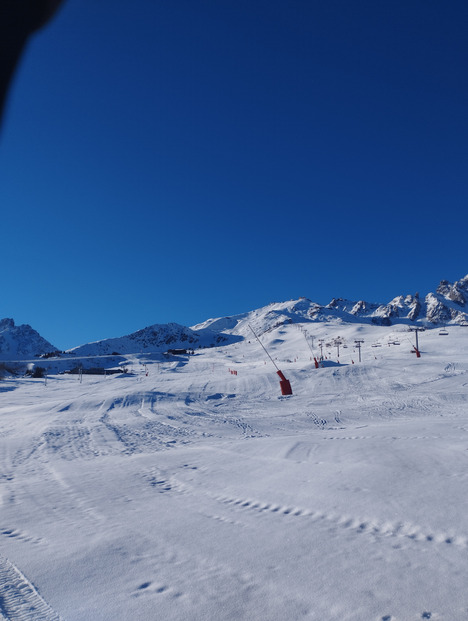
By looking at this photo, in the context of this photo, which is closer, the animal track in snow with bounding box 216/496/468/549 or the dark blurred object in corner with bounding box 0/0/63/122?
the animal track in snow with bounding box 216/496/468/549

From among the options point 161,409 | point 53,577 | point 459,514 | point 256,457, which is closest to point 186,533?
A: point 53,577

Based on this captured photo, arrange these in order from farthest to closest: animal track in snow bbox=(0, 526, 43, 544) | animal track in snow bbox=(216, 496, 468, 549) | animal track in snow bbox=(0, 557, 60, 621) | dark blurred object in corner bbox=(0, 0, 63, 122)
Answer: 1. dark blurred object in corner bbox=(0, 0, 63, 122)
2. animal track in snow bbox=(0, 526, 43, 544)
3. animal track in snow bbox=(216, 496, 468, 549)
4. animal track in snow bbox=(0, 557, 60, 621)

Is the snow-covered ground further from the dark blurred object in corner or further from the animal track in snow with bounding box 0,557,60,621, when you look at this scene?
the dark blurred object in corner

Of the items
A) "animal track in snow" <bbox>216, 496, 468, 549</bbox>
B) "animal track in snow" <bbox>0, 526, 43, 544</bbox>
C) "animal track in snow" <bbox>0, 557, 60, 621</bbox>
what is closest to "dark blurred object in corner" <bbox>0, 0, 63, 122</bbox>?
"animal track in snow" <bbox>0, 526, 43, 544</bbox>

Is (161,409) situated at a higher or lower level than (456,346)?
lower

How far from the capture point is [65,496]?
514 centimetres

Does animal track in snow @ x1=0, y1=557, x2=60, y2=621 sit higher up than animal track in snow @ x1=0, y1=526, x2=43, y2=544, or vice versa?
animal track in snow @ x1=0, y1=557, x2=60, y2=621

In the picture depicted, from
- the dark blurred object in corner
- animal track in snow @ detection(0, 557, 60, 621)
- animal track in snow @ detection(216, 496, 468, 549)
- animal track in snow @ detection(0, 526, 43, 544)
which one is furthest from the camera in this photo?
the dark blurred object in corner

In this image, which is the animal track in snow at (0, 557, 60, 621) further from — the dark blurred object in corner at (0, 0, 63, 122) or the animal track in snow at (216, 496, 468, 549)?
the dark blurred object in corner at (0, 0, 63, 122)

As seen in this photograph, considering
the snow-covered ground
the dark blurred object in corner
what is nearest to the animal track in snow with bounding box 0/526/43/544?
the snow-covered ground

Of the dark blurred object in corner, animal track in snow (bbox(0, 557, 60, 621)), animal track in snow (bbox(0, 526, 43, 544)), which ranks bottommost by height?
animal track in snow (bbox(0, 526, 43, 544))

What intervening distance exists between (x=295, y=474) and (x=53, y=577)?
3311 millimetres

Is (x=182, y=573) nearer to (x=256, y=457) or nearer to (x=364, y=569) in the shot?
(x=364, y=569)

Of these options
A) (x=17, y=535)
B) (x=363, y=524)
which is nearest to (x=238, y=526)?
(x=363, y=524)
